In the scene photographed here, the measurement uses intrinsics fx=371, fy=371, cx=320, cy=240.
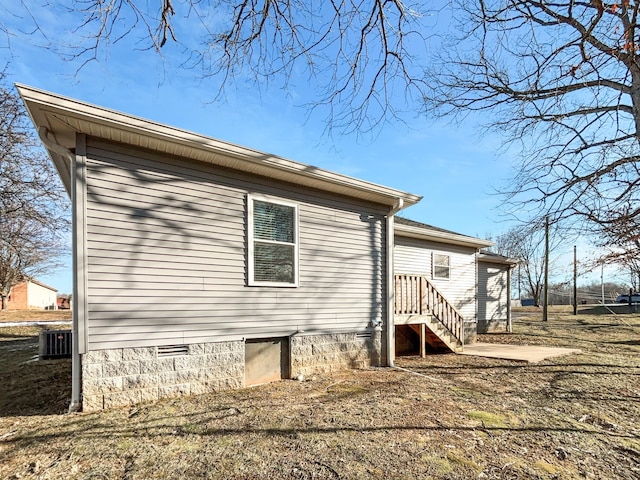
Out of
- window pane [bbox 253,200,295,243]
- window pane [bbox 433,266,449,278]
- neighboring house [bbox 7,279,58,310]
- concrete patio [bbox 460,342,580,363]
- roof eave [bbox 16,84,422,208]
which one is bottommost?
neighboring house [bbox 7,279,58,310]

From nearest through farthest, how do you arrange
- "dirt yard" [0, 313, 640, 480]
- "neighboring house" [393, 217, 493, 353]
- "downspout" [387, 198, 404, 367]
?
"dirt yard" [0, 313, 640, 480] → "downspout" [387, 198, 404, 367] → "neighboring house" [393, 217, 493, 353]

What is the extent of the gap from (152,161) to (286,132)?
7.05 feet

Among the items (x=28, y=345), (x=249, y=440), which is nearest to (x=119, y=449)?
(x=249, y=440)

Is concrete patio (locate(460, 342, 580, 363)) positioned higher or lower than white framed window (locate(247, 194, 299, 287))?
lower

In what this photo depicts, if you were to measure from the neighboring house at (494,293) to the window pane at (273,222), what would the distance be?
1052 centimetres

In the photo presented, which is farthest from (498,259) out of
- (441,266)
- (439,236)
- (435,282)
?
(439,236)

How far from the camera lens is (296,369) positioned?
21.0 ft

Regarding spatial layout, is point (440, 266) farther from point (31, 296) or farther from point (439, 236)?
point (31, 296)

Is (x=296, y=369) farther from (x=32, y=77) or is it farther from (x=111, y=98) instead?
(x=32, y=77)

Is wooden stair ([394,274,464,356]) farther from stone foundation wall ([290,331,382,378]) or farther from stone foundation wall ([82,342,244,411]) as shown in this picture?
stone foundation wall ([82,342,244,411])

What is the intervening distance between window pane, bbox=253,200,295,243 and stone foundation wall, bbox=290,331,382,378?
1.78 meters

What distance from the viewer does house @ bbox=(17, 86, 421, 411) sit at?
456 centimetres

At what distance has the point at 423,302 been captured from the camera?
359 inches

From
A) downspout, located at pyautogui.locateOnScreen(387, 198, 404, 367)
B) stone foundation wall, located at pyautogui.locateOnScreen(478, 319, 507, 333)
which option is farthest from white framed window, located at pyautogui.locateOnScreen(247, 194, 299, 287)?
stone foundation wall, located at pyautogui.locateOnScreen(478, 319, 507, 333)
